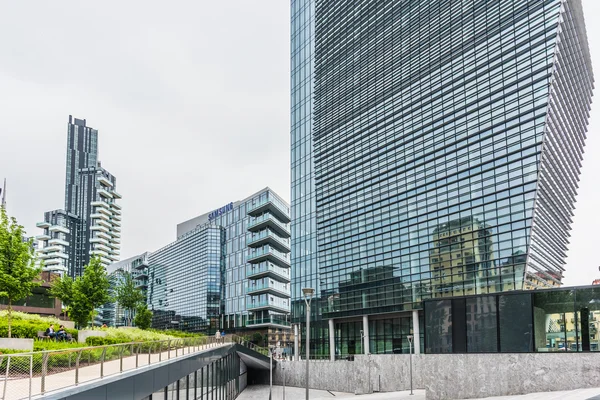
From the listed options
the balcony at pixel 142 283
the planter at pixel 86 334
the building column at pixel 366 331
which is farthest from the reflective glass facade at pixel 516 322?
the balcony at pixel 142 283

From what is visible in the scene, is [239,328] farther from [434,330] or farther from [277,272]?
[434,330]

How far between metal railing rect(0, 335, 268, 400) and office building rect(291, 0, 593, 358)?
36628mm

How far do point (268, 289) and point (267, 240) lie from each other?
8721 millimetres

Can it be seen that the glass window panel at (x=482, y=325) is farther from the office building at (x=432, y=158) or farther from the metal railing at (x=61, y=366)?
the metal railing at (x=61, y=366)

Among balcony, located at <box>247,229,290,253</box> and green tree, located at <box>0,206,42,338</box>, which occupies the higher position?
balcony, located at <box>247,229,290,253</box>

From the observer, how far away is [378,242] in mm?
59125

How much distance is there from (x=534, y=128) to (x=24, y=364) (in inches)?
1678

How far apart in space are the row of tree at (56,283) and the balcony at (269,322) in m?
21.8

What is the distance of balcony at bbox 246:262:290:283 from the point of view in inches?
3531

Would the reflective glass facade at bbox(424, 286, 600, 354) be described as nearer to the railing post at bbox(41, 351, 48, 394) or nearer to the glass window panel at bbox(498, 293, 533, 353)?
the glass window panel at bbox(498, 293, 533, 353)

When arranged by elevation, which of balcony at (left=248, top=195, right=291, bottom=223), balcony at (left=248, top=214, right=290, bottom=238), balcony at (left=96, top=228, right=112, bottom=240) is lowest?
balcony at (left=248, top=214, right=290, bottom=238)

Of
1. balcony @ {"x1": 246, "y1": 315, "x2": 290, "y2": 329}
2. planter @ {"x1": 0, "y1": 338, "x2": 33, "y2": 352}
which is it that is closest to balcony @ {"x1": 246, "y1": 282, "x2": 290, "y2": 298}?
balcony @ {"x1": 246, "y1": 315, "x2": 290, "y2": 329}

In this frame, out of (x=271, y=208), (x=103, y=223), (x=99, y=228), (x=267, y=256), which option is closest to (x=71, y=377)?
(x=267, y=256)

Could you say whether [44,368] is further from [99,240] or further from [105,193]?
Answer: [105,193]
